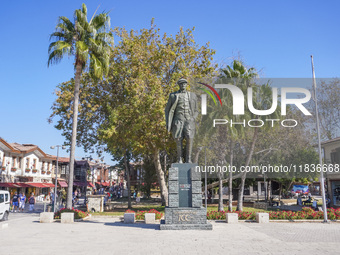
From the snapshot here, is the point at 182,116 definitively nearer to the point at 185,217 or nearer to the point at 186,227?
the point at 185,217

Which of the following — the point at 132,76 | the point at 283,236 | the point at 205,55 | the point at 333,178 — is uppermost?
the point at 205,55

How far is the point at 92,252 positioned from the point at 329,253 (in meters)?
6.67

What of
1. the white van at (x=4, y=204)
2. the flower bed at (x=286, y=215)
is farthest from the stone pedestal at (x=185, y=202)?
the white van at (x=4, y=204)

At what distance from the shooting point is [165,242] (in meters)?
9.76

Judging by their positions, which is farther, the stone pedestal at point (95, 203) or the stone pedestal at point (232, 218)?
the stone pedestal at point (95, 203)

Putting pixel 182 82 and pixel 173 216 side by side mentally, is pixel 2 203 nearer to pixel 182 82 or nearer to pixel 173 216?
pixel 173 216

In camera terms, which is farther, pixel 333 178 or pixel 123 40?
pixel 333 178

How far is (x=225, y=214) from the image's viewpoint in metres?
16.7

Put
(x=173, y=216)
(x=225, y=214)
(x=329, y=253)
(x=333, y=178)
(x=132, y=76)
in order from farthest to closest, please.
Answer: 1. (x=333, y=178)
2. (x=132, y=76)
3. (x=225, y=214)
4. (x=173, y=216)
5. (x=329, y=253)

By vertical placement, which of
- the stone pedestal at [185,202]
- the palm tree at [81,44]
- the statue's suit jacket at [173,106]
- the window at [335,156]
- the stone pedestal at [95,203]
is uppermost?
the palm tree at [81,44]

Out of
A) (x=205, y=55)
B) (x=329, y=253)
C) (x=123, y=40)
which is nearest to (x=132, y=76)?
(x=123, y=40)

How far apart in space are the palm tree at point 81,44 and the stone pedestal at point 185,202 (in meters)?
9.03

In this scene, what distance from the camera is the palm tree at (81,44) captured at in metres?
19.2

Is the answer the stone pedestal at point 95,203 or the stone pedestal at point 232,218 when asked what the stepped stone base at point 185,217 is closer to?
the stone pedestal at point 232,218
